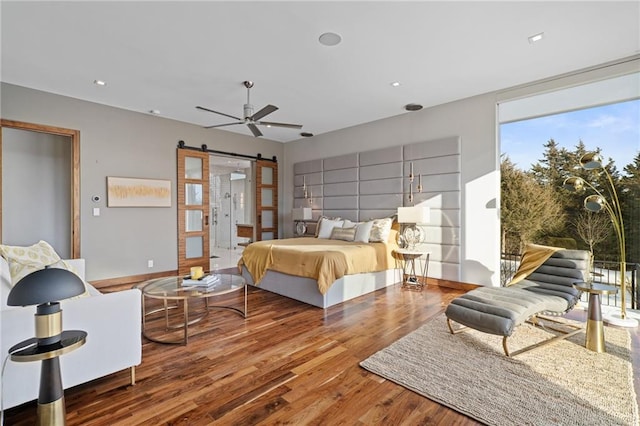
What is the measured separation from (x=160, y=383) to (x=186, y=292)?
85 cm

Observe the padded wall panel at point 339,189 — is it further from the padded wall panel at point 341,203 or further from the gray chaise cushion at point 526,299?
the gray chaise cushion at point 526,299

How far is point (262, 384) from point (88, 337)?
1.18 meters

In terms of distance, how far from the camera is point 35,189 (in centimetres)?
511

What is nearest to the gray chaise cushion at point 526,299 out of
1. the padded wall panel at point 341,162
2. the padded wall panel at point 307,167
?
the padded wall panel at point 341,162

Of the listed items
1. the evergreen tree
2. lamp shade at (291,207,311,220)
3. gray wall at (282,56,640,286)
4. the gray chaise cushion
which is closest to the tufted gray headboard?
gray wall at (282,56,640,286)

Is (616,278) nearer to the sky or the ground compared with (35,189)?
nearer to the ground

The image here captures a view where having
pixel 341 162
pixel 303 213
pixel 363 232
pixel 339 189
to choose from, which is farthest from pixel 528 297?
pixel 303 213

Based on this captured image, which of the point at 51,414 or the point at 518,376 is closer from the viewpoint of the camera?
the point at 51,414

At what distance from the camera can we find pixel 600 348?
8.43 feet

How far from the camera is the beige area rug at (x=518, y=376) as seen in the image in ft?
5.94

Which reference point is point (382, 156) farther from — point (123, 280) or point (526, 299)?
point (123, 280)

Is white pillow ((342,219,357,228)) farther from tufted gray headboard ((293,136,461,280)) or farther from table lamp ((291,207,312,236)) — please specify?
table lamp ((291,207,312,236))

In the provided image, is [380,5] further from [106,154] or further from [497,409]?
[106,154]

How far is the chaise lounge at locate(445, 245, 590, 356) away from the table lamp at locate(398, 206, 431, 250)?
1.47 metres
